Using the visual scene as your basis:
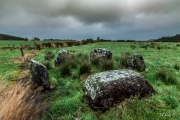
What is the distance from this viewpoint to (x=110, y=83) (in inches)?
273

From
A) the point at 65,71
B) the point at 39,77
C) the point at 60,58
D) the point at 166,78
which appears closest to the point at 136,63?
the point at 166,78

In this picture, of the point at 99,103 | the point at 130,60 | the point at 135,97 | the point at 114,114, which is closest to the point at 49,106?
the point at 99,103

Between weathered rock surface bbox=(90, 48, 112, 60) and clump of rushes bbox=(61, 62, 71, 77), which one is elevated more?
weathered rock surface bbox=(90, 48, 112, 60)

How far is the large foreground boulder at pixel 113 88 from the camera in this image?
669 cm

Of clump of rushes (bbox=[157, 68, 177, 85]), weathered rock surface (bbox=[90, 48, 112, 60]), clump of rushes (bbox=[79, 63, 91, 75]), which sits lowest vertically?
clump of rushes (bbox=[157, 68, 177, 85])

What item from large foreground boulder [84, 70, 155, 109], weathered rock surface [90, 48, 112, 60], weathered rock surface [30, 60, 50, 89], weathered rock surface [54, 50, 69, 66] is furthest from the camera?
weathered rock surface [90, 48, 112, 60]

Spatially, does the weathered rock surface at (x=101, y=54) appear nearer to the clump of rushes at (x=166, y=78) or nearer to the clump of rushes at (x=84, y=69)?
the clump of rushes at (x=84, y=69)

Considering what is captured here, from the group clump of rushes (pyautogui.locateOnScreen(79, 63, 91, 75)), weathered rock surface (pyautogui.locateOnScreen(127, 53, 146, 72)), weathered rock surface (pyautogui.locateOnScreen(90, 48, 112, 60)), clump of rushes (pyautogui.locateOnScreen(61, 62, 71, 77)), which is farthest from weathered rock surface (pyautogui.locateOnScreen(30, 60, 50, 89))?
weathered rock surface (pyautogui.locateOnScreen(90, 48, 112, 60))

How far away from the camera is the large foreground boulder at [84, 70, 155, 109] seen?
6.69 meters

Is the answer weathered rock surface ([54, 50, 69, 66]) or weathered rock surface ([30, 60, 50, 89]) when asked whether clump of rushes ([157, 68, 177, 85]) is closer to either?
weathered rock surface ([30, 60, 50, 89])

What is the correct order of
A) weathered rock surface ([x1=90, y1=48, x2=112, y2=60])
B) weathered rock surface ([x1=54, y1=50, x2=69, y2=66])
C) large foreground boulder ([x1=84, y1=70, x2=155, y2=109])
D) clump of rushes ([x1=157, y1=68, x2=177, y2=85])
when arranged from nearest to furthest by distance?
large foreground boulder ([x1=84, y1=70, x2=155, y2=109]) < clump of rushes ([x1=157, y1=68, x2=177, y2=85]) < weathered rock surface ([x1=54, y1=50, x2=69, y2=66]) < weathered rock surface ([x1=90, y1=48, x2=112, y2=60])

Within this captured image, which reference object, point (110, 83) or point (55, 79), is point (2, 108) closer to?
point (110, 83)

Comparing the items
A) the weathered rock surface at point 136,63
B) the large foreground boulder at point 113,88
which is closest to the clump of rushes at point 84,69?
the weathered rock surface at point 136,63

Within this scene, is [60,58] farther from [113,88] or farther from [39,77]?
[113,88]
